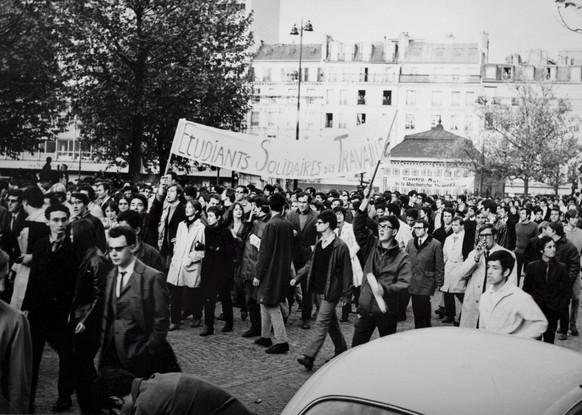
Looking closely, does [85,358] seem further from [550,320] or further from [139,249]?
[550,320]

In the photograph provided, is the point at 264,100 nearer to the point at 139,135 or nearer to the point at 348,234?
the point at 139,135

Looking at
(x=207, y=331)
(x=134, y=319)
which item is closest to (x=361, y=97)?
(x=207, y=331)

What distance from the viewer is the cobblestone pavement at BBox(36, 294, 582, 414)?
7168mm

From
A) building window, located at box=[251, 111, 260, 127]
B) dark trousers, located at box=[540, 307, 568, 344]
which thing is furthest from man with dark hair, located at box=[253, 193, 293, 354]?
building window, located at box=[251, 111, 260, 127]

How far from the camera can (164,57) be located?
3036 centimetres

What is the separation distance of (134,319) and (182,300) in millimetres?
5166

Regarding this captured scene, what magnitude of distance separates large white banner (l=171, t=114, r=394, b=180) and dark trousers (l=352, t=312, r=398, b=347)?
538 centimetres

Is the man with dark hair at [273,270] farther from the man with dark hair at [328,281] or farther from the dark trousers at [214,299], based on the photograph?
the dark trousers at [214,299]

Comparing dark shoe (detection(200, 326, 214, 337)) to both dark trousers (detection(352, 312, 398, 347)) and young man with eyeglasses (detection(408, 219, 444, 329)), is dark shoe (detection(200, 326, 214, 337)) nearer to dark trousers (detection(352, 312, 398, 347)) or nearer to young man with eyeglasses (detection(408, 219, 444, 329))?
young man with eyeglasses (detection(408, 219, 444, 329))

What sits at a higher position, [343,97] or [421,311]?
[343,97]

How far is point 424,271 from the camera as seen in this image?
10719mm

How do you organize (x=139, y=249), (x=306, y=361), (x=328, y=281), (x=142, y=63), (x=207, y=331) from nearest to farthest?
(x=139, y=249), (x=306, y=361), (x=328, y=281), (x=207, y=331), (x=142, y=63)

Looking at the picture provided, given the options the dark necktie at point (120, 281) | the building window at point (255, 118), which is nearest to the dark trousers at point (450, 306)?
the dark necktie at point (120, 281)

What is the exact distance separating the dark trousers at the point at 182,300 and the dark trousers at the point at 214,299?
13.3 inches
